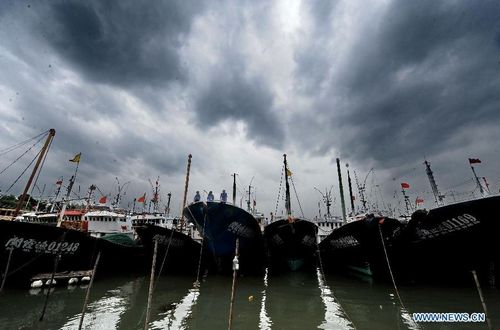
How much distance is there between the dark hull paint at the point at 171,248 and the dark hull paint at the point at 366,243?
35.5 ft

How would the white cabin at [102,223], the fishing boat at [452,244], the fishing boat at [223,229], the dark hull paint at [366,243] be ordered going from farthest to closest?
the white cabin at [102,223] < the fishing boat at [223,229] < the dark hull paint at [366,243] < the fishing boat at [452,244]

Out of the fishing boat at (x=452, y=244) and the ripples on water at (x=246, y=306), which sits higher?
the fishing boat at (x=452, y=244)

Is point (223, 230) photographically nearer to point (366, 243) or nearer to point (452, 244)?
point (366, 243)

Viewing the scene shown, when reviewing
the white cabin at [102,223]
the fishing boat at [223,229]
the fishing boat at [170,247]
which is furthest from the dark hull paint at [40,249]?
the white cabin at [102,223]

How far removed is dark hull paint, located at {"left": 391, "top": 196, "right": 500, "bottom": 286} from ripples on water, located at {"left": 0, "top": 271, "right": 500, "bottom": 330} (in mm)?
1499

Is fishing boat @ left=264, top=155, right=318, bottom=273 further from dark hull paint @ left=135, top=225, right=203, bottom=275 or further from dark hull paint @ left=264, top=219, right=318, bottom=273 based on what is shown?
dark hull paint @ left=135, top=225, right=203, bottom=275

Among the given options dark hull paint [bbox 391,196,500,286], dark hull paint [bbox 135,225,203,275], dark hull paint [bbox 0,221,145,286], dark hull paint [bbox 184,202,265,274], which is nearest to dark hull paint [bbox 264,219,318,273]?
dark hull paint [bbox 184,202,265,274]

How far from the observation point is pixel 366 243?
1377 centimetres

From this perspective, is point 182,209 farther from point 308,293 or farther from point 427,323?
point 427,323

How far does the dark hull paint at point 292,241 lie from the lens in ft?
55.4

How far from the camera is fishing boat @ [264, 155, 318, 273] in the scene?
55.0ft

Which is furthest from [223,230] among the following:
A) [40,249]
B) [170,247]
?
[40,249]

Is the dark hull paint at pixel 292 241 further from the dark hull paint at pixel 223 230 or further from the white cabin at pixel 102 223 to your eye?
the white cabin at pixel 102 223

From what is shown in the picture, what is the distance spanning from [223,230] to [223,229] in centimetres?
9
